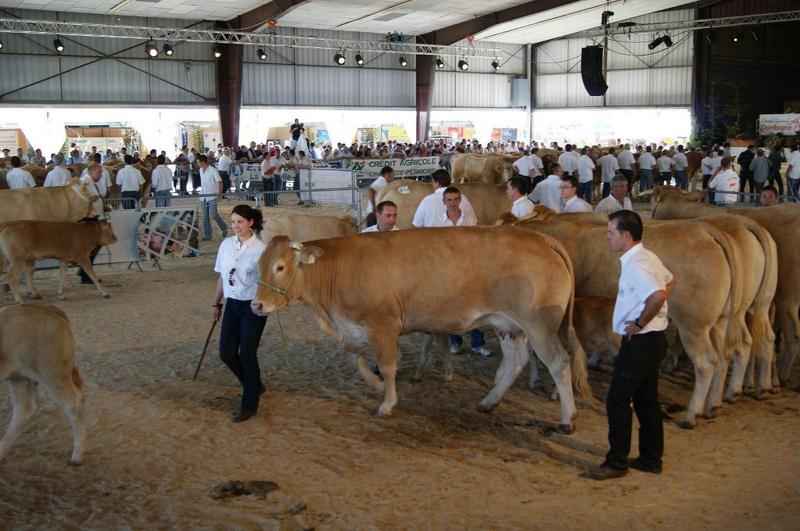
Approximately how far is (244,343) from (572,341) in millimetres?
2646

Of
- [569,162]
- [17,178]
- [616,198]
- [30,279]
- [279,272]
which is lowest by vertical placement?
[30,279]

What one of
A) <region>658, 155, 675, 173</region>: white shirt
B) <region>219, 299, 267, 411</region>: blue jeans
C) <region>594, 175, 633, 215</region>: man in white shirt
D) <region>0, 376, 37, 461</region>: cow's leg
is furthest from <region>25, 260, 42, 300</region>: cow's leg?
<region>658, 155, 675, 173</region>: white shirt

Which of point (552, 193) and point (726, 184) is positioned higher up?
point (726, 184)

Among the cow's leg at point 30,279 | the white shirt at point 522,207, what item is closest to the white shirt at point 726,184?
the white shirt at point 522,207

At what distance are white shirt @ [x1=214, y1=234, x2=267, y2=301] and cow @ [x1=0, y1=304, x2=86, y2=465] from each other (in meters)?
1.30

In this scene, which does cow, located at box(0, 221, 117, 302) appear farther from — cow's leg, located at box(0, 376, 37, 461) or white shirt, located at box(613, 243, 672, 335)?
white shirt, located at box(613, 243, 672, 335)

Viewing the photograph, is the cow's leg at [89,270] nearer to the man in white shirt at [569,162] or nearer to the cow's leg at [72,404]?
the cow's leg at [72,404]

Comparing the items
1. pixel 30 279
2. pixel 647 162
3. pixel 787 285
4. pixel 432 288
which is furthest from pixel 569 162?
pixel 432 288

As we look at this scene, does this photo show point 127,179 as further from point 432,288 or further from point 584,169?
point 432,288

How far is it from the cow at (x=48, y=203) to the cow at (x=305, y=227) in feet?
12.7

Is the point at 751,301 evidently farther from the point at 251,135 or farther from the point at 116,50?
the point at 251,135

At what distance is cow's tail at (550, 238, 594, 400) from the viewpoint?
6.49m

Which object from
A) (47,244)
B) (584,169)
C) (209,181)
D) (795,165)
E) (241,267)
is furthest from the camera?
(584,169)

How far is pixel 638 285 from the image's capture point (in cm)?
512
